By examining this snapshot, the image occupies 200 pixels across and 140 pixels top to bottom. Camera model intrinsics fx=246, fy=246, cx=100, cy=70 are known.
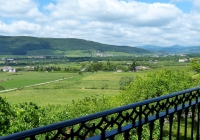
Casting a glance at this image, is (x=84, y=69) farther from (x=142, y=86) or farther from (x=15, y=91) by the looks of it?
(x=142, y=86)

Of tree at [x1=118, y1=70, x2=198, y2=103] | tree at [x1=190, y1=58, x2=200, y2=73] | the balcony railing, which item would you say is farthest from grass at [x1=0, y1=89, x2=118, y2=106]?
the balcony railing

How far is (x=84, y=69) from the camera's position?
417 ft

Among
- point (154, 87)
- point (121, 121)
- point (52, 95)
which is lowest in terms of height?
point (52, 95)

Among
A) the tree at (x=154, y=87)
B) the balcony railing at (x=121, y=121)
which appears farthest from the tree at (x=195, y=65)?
the balcony railing at (x=121, y=121)

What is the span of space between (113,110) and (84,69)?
12544 cm

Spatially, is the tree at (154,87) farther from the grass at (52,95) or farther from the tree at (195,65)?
the grass at (52,95)

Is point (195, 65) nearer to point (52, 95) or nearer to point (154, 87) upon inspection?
point (154, 87)

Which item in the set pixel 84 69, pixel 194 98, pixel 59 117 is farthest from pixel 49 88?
pixel 194 98

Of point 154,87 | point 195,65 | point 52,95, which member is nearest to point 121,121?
point 154,87

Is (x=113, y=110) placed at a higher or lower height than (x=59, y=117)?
higher

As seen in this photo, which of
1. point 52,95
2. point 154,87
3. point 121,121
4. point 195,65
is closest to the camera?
point 121,121

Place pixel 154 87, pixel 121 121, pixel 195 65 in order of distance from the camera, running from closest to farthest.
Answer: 1. pixel 121 121
2. pixel 154 87
3. pixel 195 65

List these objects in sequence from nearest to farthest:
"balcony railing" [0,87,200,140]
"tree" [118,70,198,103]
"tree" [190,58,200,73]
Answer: "balcony railing" [0,87,200,140], "tree" [118,70,198,103], "tree" [190,58,200,73]

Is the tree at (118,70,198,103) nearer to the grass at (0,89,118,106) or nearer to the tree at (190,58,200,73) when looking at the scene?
the tree at (190,58,200,73)
